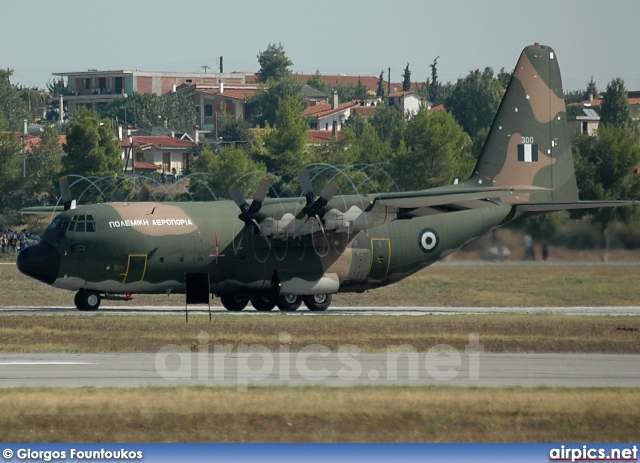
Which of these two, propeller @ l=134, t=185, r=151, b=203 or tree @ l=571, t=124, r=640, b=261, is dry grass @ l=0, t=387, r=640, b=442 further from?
tree @ l=571, t=124, r=640, b=261

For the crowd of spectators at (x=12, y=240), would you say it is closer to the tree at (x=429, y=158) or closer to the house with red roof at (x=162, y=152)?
the tree at (x=429, y=158)

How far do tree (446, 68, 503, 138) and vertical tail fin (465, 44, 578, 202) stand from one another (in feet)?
315

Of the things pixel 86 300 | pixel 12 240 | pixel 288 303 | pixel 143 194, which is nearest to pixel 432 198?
pixel 288 303

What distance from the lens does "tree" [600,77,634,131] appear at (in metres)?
122

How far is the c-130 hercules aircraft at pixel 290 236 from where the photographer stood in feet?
125

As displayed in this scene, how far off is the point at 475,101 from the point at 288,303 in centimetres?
10883

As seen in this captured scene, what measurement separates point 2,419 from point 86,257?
20.4 m

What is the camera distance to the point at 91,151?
257 feet

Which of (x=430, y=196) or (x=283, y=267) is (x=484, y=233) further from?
(x=283, y=267)

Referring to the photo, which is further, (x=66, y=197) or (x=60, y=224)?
(x=66, y=197)

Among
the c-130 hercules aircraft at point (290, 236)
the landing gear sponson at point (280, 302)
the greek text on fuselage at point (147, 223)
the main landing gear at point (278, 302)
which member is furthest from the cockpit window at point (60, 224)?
the main landing gear at point (278, 302)

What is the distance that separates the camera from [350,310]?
4297 cm

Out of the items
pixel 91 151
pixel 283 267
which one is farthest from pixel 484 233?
pixel 91 151

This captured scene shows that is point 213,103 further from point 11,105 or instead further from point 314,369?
point 314,369
